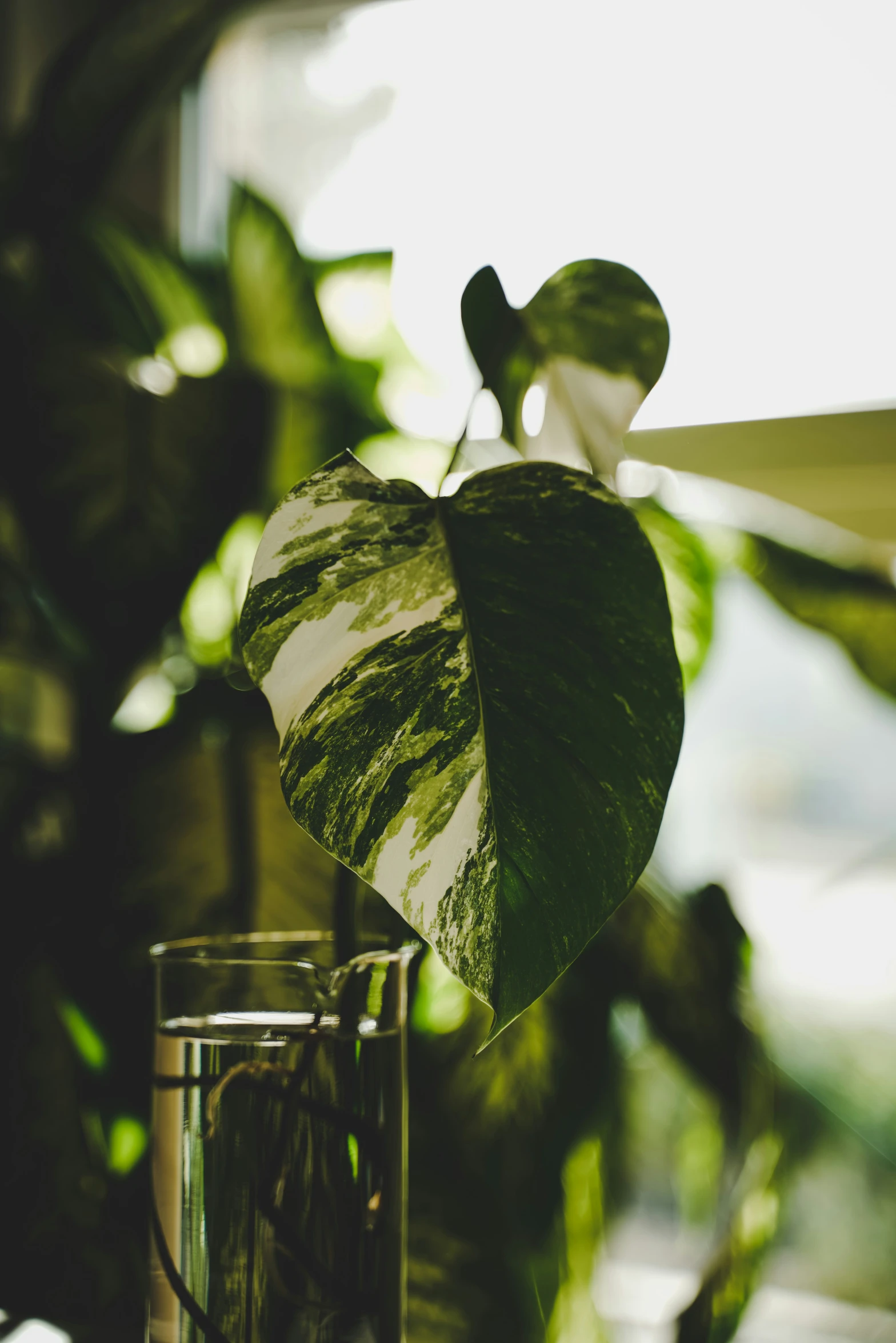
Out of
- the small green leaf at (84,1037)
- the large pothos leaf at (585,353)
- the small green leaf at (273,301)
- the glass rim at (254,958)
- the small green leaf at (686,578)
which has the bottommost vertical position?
the small green leaf at (84,1037)

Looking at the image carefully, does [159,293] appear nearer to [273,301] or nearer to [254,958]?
[273,301]

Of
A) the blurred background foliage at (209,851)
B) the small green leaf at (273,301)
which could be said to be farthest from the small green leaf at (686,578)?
the small green leaf at (273,301)

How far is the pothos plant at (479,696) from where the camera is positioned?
262 mm

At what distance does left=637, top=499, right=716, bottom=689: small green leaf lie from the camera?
1.93 ft

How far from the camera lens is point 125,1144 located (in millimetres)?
605

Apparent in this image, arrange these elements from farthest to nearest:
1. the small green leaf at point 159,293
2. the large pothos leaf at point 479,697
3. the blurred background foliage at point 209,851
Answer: the small green leaf at point 159,293 < the blurred background foliage at point 209,851 < the large pothos leaf at point 479,697

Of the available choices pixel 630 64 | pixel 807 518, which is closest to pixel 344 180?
pixel 630 64

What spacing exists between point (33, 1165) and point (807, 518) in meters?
0.62

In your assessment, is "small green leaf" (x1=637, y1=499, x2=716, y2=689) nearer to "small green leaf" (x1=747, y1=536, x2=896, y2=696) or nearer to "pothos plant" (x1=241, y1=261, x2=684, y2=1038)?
"small green leaf" (x1=747, y1=536, x2=896, y2=696)

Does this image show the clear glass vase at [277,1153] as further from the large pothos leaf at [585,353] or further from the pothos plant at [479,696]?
the large pothos leaf at [585,353]

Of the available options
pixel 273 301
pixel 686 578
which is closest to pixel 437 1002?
pixel 686 578

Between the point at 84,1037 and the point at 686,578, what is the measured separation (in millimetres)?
455

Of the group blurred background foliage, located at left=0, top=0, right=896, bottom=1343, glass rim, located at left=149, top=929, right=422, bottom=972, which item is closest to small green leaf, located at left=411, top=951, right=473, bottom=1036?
blurred background foliage, located at left=0, top=0, right=896, bottom=1343

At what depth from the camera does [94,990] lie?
1.96ft
